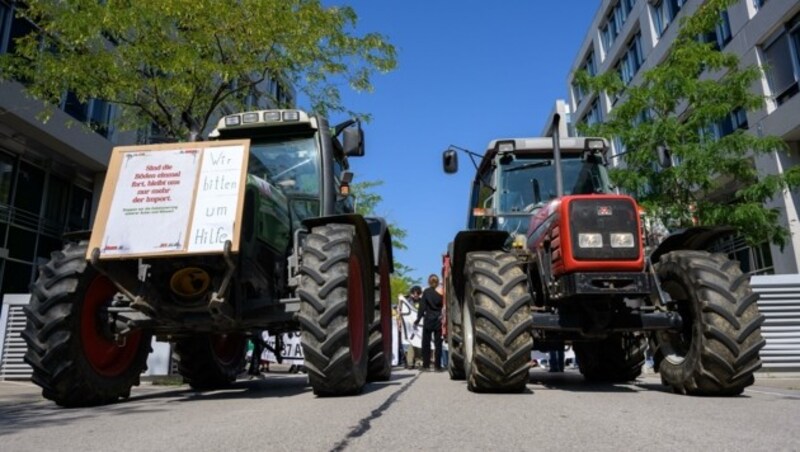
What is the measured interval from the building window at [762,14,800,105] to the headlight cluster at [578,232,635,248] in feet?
41.5

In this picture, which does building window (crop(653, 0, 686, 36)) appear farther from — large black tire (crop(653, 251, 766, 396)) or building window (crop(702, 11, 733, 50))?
large black tire (crop(653, 251, 766, 396))

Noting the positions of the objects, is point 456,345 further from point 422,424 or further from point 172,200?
point 422,424

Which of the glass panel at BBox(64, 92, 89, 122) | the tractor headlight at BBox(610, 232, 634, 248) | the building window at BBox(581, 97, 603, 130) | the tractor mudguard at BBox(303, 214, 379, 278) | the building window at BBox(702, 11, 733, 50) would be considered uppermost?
the building window at BBox(581, 97, 603, 130)

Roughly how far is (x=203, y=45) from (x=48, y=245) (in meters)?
9.59

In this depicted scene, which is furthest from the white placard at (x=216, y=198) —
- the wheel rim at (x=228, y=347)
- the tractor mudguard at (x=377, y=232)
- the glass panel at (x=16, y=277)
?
the glass panel at (x=16, y=277)

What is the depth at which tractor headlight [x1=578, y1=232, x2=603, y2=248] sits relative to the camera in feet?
16.1

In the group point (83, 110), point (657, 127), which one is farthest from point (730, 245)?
point (83, 110)

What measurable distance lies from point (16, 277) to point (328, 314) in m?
14.9

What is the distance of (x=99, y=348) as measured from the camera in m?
5.09

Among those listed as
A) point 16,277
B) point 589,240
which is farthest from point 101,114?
point 589,240

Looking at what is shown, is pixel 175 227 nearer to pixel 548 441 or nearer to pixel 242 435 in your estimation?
pixel 242 435

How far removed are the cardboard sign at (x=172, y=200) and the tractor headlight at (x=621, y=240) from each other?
3.02 m

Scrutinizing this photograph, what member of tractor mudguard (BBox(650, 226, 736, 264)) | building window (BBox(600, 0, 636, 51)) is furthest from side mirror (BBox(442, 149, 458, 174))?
building window (BBox(600, 0, 636, 51))

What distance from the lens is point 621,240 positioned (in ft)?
16.2
